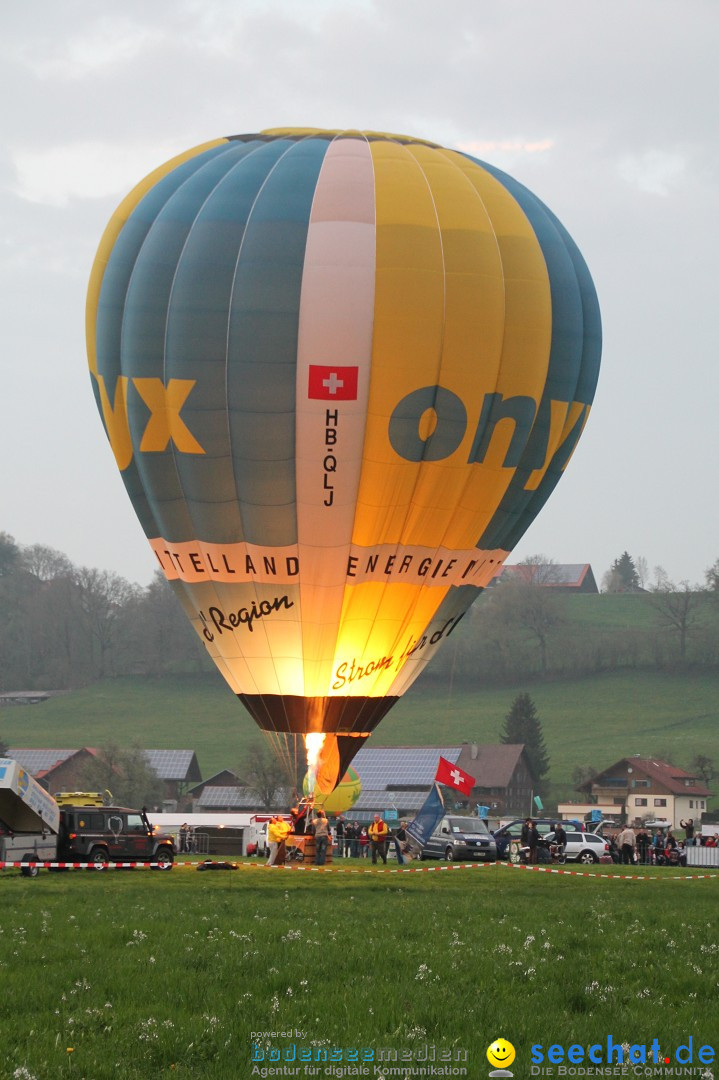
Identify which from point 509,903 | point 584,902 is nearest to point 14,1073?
point 509,903

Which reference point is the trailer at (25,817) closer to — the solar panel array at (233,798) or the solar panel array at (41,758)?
the solar panel array at (233,798)

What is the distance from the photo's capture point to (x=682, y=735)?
112 metres

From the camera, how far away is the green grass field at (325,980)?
8.60 metres

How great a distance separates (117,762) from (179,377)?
69.8 metres

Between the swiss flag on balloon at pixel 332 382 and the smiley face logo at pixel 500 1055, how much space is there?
18.7 m

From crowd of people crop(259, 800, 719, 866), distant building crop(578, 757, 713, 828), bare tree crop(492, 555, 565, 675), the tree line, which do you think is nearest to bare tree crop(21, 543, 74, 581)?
the tree line

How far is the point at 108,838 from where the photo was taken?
2964 centimetres

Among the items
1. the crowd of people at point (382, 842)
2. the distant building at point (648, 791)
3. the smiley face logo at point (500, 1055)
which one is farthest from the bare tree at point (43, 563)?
the smiley face logo at point (500, 1055)

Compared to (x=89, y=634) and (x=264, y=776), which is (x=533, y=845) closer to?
(x=264, y=776)

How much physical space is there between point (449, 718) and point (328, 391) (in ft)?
315

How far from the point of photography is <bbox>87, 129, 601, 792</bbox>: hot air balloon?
1035 inches

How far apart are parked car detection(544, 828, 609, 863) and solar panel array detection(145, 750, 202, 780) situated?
63226 millimetres

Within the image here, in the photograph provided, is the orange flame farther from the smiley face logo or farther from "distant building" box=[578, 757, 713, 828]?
"distant building" box=[578, 757, 713, 828]

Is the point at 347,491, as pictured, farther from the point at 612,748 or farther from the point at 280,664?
the point at 612,748
